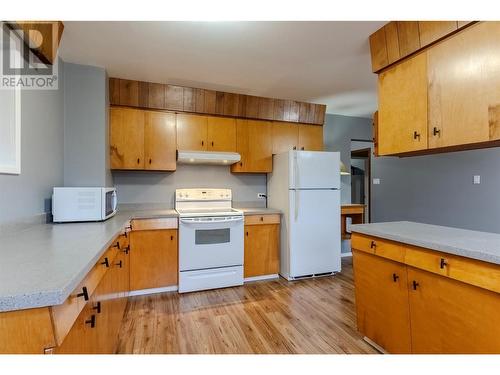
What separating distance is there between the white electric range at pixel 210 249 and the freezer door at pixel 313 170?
849 millimetres

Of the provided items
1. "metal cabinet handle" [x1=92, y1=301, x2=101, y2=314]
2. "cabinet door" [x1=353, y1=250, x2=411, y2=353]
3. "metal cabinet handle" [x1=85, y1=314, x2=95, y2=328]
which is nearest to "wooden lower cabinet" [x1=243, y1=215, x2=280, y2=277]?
"cabinet door" [x1=353, y1=250, x2=411, y2=353]

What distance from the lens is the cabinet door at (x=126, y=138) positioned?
2.86m

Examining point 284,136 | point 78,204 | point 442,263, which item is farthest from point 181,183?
point 442,263

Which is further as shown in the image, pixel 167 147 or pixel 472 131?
pixel 167 147

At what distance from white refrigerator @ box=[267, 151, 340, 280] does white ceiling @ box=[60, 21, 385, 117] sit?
3.03 feet

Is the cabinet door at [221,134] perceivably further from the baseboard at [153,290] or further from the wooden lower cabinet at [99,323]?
the wooden lower cabinet at [99,323]

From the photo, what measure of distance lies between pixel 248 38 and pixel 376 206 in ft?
13.6

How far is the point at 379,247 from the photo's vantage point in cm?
172

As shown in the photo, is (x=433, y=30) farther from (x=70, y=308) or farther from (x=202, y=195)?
(x=202, y=195)

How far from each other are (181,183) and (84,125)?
1.27 meters

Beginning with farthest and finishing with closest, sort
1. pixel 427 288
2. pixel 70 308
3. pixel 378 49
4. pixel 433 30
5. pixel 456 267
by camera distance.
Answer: pixel 378 49
pixel 433 30
pixel 427 288
pixel 456 267
pixel 70 308

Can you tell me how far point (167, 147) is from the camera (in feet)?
10.1

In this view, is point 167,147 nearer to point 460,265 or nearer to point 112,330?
point 112,330

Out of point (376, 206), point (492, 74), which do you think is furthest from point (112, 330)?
point (376, 206)
